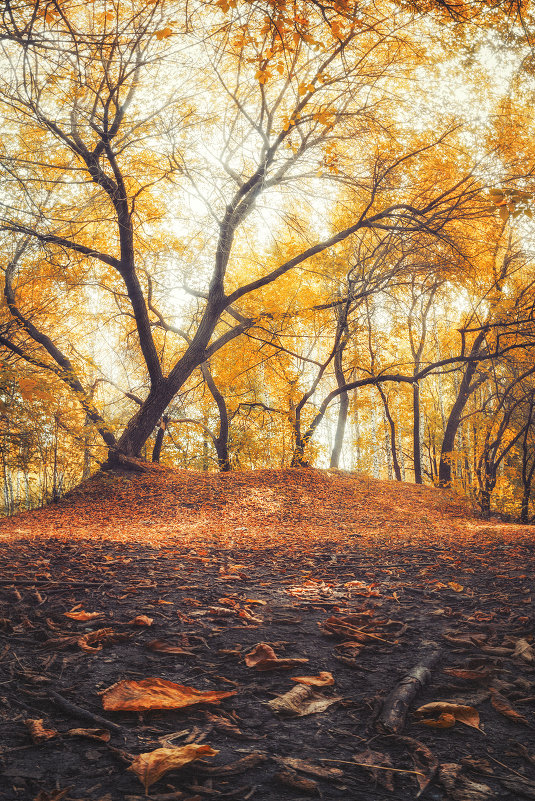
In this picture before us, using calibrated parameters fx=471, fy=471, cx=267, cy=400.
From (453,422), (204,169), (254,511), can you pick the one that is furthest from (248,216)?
(453,422)

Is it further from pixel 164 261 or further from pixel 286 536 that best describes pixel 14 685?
pixel 164 261

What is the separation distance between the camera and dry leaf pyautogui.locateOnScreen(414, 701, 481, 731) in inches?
61.9

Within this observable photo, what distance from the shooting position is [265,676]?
192 cm

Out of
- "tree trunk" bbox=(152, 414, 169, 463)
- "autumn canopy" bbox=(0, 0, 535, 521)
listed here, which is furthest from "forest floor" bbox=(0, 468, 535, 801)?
"tree trunk" bbox=(152, 414, 169, 463)

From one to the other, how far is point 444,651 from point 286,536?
13.3 feet

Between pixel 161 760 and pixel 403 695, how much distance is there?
2.88 feet

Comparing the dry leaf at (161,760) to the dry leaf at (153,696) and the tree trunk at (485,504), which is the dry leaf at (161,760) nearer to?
the dry leaf at (153,696)

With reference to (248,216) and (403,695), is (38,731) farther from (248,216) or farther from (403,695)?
(248,216)

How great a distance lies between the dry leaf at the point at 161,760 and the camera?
124 centimetres

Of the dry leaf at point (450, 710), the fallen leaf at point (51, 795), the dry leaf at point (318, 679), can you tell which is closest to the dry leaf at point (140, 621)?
the dry leaf at point (318, 679)

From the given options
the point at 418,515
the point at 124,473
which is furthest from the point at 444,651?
the point at 124,473

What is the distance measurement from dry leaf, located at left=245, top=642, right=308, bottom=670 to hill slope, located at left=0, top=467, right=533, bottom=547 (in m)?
3.29

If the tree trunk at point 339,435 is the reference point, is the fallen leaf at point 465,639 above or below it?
below

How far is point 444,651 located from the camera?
7.00 feet
